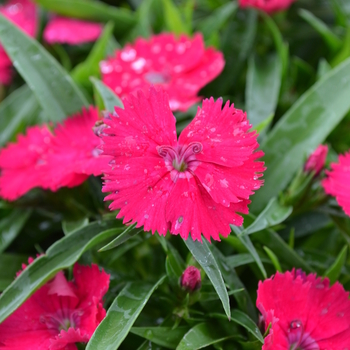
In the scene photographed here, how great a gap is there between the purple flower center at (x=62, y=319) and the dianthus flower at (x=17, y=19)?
941mm

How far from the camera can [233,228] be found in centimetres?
85

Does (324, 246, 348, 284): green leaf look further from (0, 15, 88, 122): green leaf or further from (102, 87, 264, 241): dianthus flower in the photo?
A: (0, 15, 88, 122): green leaf

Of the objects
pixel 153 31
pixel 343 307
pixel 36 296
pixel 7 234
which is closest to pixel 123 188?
pixel 36 296

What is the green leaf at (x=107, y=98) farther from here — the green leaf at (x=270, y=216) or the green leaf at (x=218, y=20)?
the green leaf at (x=218, y=20)

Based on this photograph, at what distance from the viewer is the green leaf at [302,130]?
106 cm

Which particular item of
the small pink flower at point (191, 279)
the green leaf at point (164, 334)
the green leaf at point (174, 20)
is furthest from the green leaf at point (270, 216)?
the green leaf at point (174, 20)

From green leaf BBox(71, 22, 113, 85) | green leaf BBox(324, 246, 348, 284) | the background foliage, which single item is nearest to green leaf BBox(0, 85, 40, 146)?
the background foliage

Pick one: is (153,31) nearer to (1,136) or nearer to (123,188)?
(1,136)

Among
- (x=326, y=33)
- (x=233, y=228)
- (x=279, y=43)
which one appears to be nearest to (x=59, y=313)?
(x=233, y=228)

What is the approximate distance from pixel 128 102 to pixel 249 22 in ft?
2.73

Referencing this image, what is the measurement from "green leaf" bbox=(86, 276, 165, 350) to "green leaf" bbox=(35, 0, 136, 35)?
106cm

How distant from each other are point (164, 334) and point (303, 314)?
26 cm

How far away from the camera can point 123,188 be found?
71cm

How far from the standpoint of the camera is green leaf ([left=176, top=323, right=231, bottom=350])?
779 millimetres
